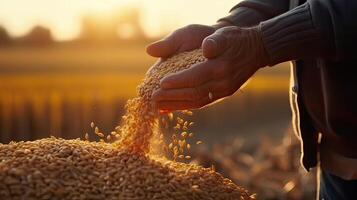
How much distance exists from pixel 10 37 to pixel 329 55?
810 centimetres

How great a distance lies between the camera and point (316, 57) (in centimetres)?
159

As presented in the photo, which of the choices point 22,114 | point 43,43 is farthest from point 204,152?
point 43,43

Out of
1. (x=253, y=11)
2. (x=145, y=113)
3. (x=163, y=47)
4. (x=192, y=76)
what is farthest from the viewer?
(x=253, y=11)

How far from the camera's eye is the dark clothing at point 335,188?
188 cm

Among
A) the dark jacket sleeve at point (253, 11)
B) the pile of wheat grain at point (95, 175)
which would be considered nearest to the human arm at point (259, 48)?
the pile of wheat grain at point (95, 175)

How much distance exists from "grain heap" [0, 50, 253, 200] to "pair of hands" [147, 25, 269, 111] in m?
0.07

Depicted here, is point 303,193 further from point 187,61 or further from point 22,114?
point 22,114

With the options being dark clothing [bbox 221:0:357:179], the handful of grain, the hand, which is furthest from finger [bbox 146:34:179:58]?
dark clothing [bbox 221:0:357:179]

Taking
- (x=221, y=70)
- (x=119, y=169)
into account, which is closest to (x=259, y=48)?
(x=221, y=70)

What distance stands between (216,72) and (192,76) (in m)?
Answer: 0.06

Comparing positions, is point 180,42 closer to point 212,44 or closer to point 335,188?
point 212,44

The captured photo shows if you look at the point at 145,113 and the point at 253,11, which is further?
the point at 253,11

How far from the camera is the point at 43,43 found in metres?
9.19

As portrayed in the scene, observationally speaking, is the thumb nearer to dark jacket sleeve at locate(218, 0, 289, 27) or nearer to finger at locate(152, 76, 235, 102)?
finger at locate(152, 76, 235, 102)
